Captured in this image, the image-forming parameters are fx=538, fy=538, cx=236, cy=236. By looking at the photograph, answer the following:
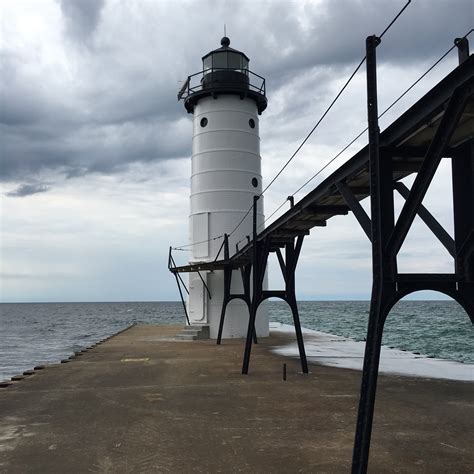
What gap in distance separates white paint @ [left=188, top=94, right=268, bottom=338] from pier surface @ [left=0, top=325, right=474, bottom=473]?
1270cm

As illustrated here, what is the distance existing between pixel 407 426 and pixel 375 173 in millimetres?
5018

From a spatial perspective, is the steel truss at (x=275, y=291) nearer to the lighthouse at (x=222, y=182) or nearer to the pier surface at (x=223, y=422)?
the pier surface at (x=223, y=422)

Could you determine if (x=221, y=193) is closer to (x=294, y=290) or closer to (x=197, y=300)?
(x=197, y=300)

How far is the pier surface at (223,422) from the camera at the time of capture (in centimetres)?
800

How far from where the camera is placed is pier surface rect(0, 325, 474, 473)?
8.00 m

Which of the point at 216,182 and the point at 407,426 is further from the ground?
the point at 216,182

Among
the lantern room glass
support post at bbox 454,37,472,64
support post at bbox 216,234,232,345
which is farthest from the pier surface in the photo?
the lantern room glass

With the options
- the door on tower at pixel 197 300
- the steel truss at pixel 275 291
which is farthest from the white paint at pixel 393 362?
the door on tower at pixel 197 300

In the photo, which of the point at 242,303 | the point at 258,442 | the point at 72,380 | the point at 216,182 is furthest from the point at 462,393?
the point at 216,182

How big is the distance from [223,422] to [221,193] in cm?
2110

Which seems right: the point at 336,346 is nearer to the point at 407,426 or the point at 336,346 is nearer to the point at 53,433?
the point at 407,426

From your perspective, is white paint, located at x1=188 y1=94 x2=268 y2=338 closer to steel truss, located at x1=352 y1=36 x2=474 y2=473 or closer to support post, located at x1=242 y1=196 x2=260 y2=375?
support post, located at x1=242 y1=196 x2=260 y2=375

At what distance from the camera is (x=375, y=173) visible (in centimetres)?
815

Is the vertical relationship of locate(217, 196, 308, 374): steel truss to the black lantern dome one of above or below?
below
